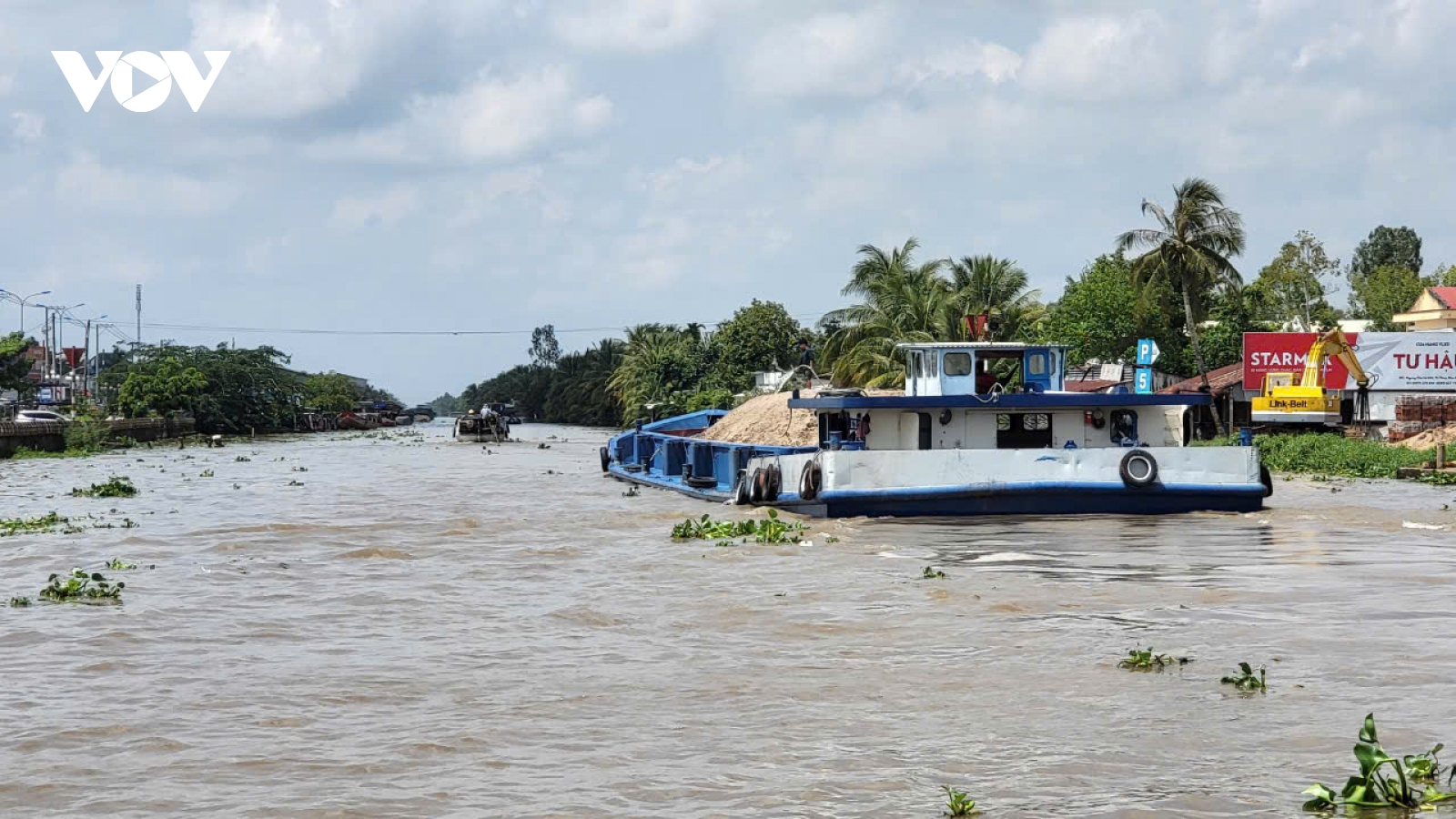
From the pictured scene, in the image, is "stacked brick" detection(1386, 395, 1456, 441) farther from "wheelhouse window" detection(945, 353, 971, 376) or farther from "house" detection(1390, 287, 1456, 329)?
"house" detection(1390, 287, 1456, 329)

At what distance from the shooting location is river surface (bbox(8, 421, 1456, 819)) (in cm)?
760

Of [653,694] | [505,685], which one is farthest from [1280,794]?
[505,685]

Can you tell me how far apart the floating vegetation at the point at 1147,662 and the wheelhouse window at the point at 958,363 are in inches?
518

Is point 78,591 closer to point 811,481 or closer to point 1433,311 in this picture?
point 811,481

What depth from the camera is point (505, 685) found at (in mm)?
10258

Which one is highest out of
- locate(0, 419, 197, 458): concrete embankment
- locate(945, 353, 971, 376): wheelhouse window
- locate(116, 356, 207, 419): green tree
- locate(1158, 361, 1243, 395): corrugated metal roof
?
locate(116, 356, 207, 419): green tree

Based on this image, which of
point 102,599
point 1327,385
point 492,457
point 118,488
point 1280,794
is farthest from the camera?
point 492,457

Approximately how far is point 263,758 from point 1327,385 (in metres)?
44.3

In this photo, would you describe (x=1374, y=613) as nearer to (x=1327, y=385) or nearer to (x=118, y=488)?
(x=118, y=488)

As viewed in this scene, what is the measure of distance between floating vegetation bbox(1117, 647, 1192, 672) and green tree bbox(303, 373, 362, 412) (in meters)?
106

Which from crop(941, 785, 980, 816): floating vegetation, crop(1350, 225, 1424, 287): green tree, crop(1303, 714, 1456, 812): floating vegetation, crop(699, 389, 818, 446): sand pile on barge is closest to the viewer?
crop(1303, 714, 1456, 812): floating vegetation

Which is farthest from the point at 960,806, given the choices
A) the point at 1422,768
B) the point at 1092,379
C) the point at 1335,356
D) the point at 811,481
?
the point at 1092,379

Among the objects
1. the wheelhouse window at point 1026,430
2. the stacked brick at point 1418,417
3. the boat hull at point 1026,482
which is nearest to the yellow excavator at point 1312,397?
the stacked brick at point 1418,417

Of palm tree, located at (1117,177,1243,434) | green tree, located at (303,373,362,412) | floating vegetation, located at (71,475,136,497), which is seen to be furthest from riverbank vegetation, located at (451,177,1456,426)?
green tree, located at (303,373,362,412)
